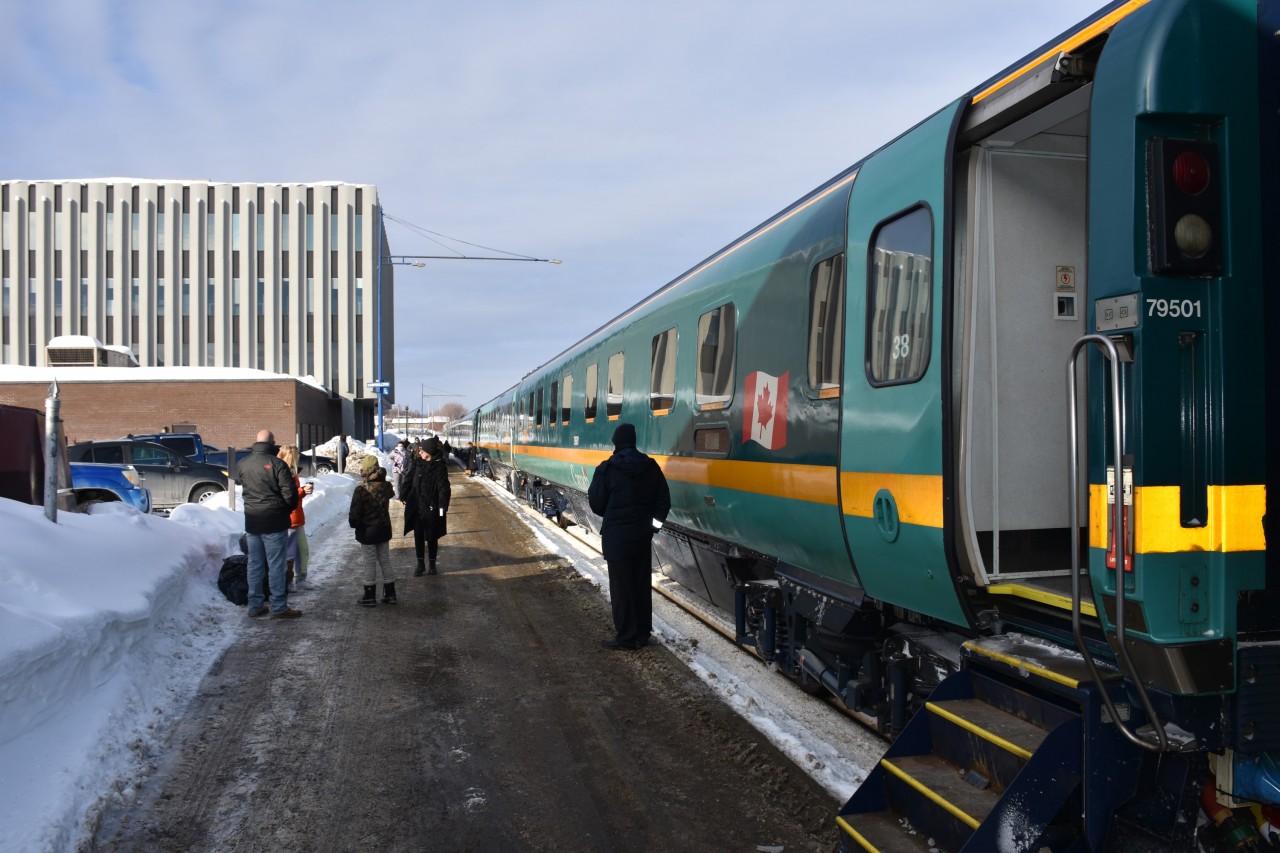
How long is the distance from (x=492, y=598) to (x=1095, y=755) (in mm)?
7503

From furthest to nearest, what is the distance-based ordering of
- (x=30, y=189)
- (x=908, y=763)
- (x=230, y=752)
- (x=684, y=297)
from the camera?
(x=30, y=189) → (x=684, y=297) → (x=230, y=752) → (x=908, y=763)

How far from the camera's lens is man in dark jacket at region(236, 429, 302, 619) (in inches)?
324

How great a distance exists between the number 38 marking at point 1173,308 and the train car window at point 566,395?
1162 centimetres

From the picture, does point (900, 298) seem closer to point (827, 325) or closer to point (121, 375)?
point (827, 325)

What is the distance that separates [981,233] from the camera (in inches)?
145

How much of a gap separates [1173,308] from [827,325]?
2369mm

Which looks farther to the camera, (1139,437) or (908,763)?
(908,763)

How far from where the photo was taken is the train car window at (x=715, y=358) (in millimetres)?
6547

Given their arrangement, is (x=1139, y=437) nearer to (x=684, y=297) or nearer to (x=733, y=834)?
(x=733, y=834)

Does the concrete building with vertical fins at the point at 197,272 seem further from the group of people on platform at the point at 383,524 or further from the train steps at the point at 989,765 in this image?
the train steps at the point at 989,765

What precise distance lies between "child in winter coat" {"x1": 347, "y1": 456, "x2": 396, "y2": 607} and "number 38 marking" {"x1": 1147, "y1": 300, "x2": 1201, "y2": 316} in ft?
25.4

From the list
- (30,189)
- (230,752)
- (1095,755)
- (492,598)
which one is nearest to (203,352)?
(30,189)

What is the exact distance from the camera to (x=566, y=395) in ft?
47.5

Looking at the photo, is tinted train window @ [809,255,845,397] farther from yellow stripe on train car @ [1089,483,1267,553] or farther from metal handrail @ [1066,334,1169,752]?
yellow stripe on train car @ [1089,483,1267,553]
